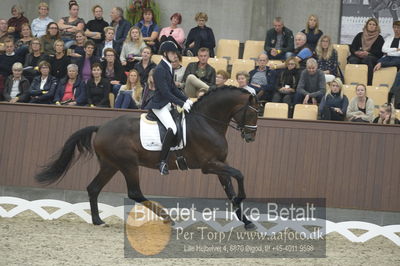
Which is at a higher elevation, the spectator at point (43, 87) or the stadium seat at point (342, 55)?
the stadium seat at point (342, 55)

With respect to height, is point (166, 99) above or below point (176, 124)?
above

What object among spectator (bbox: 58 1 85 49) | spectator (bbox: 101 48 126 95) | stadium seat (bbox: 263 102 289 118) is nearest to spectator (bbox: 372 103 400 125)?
stadium seat (bbox: 263 102 289 118)

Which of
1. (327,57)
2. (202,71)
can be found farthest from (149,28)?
(327,57)

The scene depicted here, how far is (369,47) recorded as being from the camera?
1357cm

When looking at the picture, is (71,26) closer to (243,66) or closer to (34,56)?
(34,56)

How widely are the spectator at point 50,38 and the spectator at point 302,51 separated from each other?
14.4 feet

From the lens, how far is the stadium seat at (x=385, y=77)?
42.9ft

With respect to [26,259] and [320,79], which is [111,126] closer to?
[26,259]

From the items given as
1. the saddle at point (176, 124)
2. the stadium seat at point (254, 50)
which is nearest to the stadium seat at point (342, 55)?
the stadium seat at point (254, 50)

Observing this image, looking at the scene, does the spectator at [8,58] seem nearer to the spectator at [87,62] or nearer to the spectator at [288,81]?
the spectator at [87,62]

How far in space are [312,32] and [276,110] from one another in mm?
2427

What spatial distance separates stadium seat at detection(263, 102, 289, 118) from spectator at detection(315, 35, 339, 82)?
4.65 ft

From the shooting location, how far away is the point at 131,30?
45.2 ft

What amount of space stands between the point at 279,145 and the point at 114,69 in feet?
11.9
